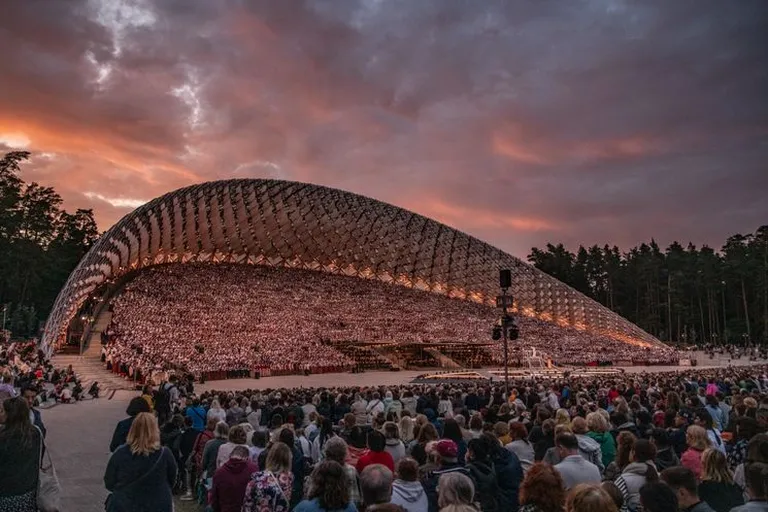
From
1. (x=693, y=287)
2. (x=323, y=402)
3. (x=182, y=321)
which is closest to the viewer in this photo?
(x=323, y=402)

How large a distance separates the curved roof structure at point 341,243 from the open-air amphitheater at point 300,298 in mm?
119

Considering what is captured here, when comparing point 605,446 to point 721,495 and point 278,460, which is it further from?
point 278,460

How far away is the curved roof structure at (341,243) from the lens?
47406 mm

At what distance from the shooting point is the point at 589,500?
96.0 inches

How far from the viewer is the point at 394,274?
55031 millimetres

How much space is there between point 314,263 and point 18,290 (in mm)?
31576

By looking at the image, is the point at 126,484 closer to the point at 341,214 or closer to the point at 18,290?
the point at 341,214

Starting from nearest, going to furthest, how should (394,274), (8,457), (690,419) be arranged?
(8,457) → (690,419) → (394,274)

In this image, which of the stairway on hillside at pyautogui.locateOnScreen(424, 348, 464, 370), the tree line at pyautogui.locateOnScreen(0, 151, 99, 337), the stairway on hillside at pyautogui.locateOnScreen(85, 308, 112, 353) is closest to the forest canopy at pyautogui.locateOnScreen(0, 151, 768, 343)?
the tree line at pyautogui.locateOnScreen(0, 151, 99, 337)

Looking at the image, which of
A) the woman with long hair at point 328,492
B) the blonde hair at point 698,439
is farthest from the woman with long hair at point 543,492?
the blonde hair at point 698,439

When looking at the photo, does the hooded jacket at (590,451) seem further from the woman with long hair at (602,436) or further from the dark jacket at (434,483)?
the dark jacket at (434,483)

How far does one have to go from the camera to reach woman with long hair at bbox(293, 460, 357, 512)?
3170 millimetres

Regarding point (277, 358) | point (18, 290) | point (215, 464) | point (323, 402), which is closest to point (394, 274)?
point (277, 358)

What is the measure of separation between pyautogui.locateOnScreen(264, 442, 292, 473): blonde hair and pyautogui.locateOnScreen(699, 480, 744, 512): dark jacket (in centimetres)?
311
